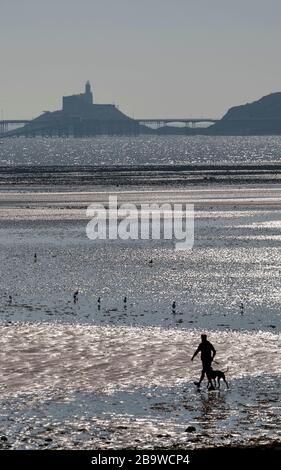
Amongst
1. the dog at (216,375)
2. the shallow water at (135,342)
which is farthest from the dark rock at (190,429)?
A: the dog at (216,375)

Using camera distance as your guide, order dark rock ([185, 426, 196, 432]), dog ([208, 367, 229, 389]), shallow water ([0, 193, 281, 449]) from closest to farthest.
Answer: dark rock ([185, 426, 196, 432]), shallow water ([0, 193, 281, 449]), dog ([208, 367, 229, 389])

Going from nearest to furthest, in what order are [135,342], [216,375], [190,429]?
[190,429], [216,375], [135,342]

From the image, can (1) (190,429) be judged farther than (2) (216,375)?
No

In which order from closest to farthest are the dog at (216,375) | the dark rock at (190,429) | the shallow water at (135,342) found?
the dark rock at (190,429), the shallow water at (135,342), the dog at (216,375)

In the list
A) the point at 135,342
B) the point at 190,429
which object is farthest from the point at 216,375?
the point at 135,342

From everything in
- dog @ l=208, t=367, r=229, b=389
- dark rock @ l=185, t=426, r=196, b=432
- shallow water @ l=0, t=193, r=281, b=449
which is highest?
dog @ l=208, t=367, r=229, b=389

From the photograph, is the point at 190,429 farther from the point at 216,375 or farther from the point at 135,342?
the point at 135,342

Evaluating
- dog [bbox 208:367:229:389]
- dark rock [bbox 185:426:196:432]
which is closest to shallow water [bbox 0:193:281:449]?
dark rock [bbox 185:426:196:432]

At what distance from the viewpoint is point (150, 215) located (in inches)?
3356

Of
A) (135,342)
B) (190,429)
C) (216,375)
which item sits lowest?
(135,342)

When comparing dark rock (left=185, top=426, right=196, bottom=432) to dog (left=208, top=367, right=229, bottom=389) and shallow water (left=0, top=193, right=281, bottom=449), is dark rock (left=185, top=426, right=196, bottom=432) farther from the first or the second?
dog (left=208, top=367, right=229, bottom=389)

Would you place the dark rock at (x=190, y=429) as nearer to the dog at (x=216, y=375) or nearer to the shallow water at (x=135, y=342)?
the shallow water at (x=135, y=342)

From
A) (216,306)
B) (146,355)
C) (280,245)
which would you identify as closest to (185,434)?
(146,355)
